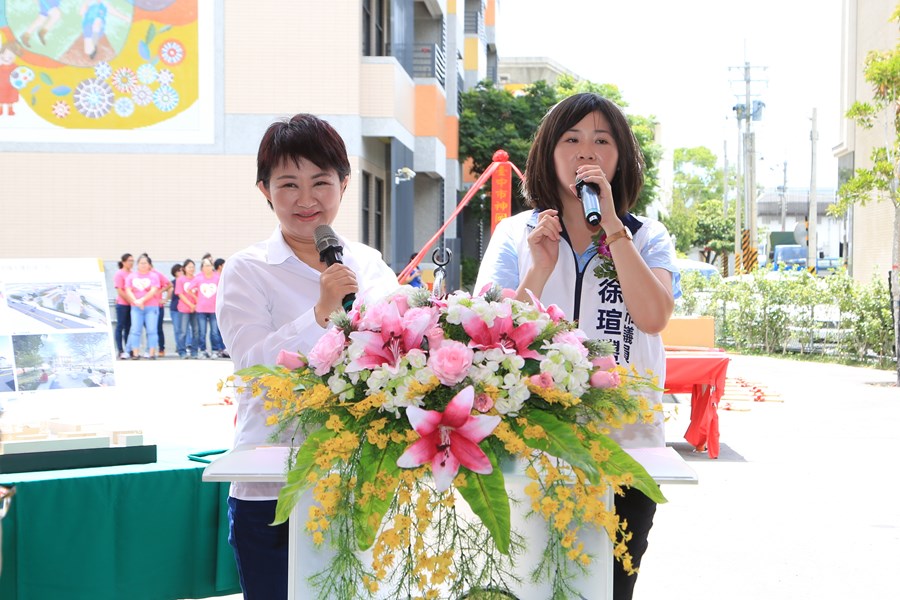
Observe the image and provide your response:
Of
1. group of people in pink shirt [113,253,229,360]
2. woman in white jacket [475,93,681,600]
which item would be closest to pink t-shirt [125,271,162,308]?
group of people in pink shirt [113,253,229,360]

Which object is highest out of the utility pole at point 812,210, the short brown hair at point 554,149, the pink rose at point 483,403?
the utility pole at point 812,210

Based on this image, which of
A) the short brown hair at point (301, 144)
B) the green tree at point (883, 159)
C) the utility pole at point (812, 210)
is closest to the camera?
the short brown hair at point (301, 144)

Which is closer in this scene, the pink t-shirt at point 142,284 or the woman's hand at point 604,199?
the woman's hand at point 604,199

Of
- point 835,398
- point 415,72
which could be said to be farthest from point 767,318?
point 415,72

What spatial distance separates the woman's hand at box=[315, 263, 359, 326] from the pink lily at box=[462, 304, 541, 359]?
46cm

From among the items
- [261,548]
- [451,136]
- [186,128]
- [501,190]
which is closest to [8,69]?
[186,128]

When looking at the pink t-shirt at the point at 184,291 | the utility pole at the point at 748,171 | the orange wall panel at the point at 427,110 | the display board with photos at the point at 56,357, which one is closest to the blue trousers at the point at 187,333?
the pink t-shirt at the point at 184,291

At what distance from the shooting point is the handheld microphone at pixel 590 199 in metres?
2.24

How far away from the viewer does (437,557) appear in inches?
65.6

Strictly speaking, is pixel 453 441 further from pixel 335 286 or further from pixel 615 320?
pixel 615 320

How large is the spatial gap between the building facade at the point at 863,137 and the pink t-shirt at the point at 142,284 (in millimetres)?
14225

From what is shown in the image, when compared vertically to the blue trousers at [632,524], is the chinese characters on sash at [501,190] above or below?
above

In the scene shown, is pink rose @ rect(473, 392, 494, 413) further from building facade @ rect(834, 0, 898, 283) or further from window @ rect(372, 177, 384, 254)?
building facade @ rect(834, 0, 898, 283)

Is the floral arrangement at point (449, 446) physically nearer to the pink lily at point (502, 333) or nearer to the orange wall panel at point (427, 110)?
the pink lily at point (502, 333)
